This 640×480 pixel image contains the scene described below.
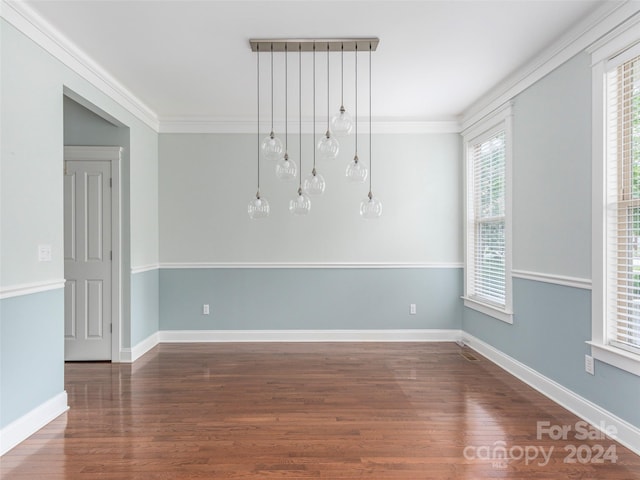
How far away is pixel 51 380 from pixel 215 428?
4.06ft

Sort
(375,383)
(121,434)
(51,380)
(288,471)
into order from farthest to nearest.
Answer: (375,383), (51,380), (121,434), (288,471)

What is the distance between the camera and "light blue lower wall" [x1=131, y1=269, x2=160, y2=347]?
165 inches

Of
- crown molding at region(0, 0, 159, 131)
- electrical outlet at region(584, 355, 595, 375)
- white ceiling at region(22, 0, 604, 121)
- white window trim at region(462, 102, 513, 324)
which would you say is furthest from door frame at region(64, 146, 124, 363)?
electrical outlet at region(584, 355, 595, 375)

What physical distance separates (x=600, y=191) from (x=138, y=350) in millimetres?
4374

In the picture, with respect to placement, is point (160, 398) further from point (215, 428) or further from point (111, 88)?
point (111, 88)

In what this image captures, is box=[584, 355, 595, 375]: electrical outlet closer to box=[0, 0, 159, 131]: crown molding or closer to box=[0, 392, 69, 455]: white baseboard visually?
box=[0, 392, 69, 455]: white baseboard

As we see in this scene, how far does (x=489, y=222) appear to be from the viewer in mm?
4273

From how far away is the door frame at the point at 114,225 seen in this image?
13.3 ft

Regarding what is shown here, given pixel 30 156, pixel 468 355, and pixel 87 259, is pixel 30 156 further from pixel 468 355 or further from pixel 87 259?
pixel 468 355

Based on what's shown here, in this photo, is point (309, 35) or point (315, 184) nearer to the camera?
point (315, 184)

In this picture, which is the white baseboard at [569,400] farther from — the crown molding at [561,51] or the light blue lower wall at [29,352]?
the light blue lower wall at [29,352]

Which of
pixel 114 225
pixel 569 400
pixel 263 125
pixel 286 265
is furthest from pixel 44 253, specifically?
pixel 569 400

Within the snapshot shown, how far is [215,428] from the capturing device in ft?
8.65

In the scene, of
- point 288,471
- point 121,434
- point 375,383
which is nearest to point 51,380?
point 121,434
